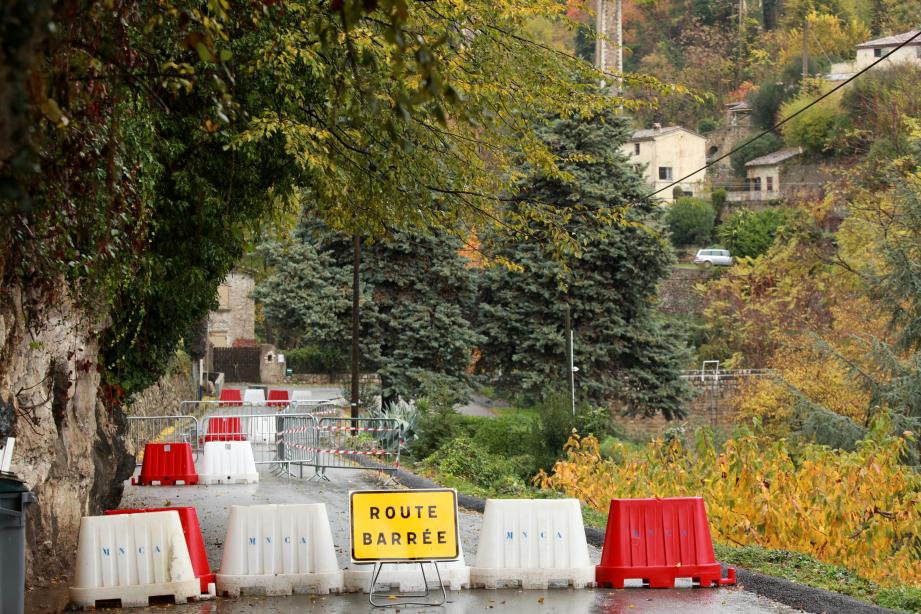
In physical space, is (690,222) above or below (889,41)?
below

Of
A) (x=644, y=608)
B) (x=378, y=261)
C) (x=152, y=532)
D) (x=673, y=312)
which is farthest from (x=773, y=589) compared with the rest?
(x=673, y=312)

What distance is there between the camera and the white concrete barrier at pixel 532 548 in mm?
11602

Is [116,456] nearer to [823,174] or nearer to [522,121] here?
[522,121]

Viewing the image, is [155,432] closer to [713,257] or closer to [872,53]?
[713,257]

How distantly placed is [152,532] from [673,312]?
68.3 meters

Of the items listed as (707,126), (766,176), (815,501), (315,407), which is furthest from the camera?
(707,126)

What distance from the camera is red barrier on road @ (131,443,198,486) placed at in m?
23.0

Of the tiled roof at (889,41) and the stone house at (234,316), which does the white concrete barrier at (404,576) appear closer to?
the stone house at (234,316)

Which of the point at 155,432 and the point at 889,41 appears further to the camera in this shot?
the point at 889,41

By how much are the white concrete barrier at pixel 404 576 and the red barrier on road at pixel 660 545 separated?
4.42 ft

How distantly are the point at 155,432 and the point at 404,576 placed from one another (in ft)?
69.6

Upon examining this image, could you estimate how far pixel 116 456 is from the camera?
16359 mm

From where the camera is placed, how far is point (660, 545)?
11.7 meters

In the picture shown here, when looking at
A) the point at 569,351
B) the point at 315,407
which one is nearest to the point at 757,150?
the point at 569,351
